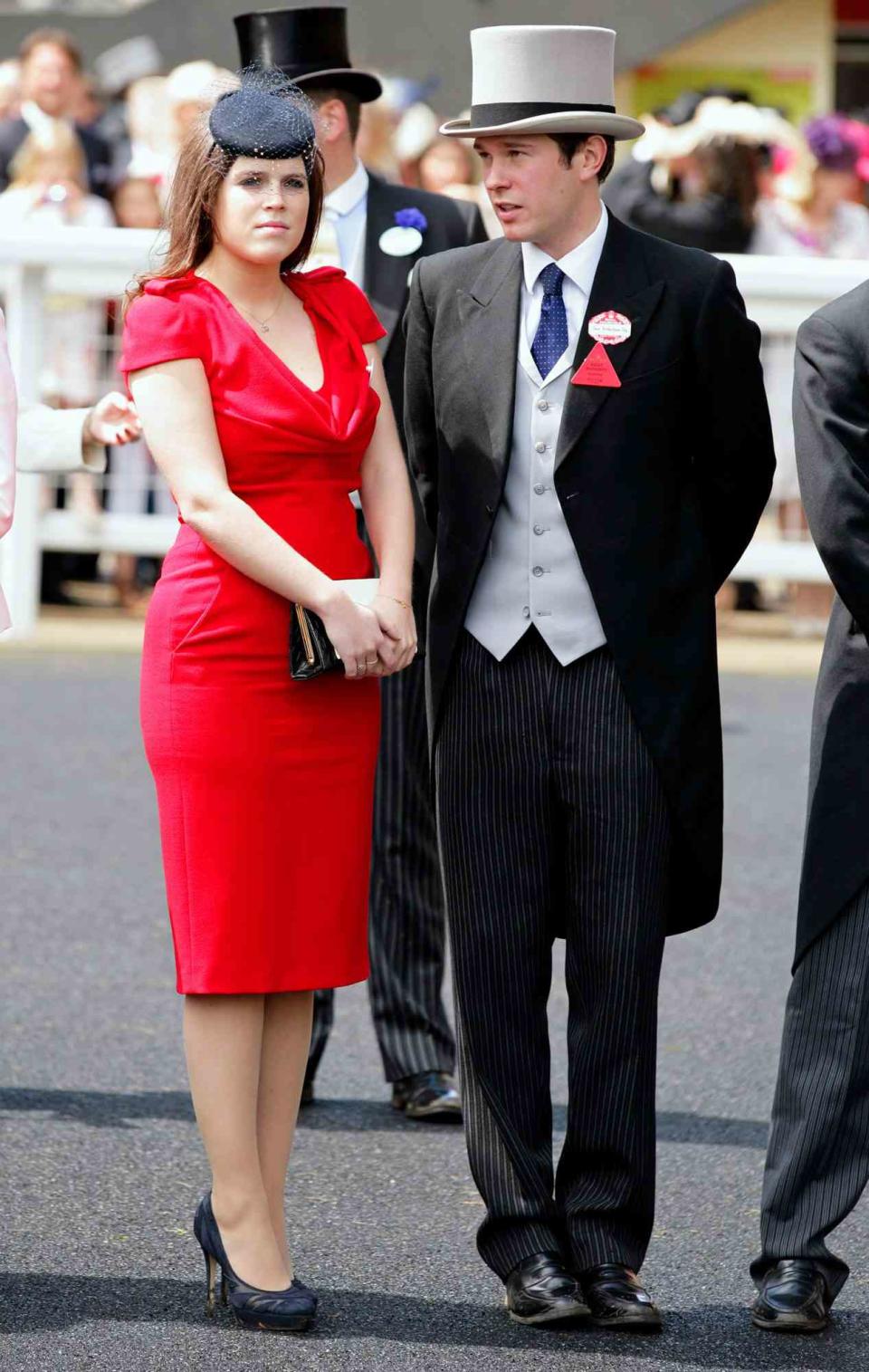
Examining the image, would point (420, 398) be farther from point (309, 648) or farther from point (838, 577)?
point (838, 577)

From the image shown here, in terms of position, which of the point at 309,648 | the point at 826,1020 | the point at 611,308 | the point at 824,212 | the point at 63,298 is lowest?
the point at 826,1020

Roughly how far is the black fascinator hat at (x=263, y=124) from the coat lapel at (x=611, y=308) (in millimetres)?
511

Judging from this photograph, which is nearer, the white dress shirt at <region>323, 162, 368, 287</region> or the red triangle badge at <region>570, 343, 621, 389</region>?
the red triangle badge at <region>570, 343, 621, 389</region>

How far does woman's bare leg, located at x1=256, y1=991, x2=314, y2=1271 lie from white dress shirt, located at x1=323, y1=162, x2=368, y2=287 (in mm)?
1834

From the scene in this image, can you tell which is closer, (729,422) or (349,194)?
(729,422)

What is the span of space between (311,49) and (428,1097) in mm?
2235

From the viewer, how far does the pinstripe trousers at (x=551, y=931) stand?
4.12 meters

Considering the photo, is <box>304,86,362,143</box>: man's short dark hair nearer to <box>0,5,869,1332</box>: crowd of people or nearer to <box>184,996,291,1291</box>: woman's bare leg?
<box>0,5,869,1332</box>: crowd of people

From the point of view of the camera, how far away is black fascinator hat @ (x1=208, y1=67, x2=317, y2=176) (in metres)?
3.98

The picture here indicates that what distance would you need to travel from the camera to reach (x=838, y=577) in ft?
13.1

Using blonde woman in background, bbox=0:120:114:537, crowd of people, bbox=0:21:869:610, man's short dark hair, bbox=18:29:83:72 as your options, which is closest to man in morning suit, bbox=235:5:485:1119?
crowd of people, bbox=0:21:869:610

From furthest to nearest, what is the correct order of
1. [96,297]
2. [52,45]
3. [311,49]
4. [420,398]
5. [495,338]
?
1. [52,45]
2. [96,297]
3. [311,49]
4. [420,398]
5. [495,338]

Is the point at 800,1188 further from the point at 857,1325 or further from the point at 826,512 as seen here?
the point at 826,512

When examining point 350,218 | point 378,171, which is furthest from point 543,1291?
point 378,171
